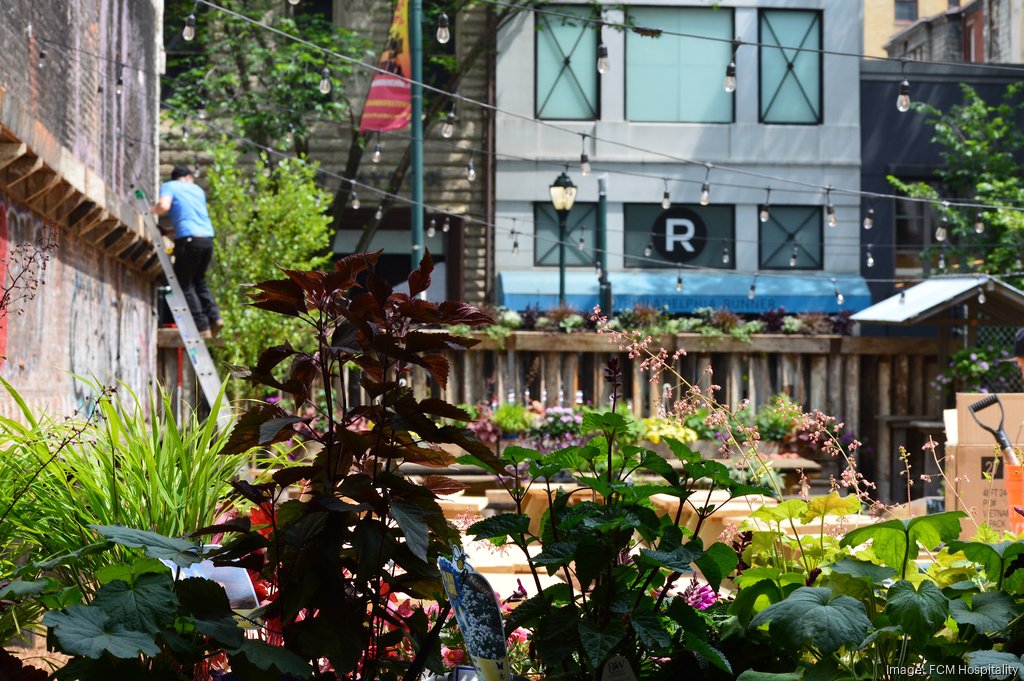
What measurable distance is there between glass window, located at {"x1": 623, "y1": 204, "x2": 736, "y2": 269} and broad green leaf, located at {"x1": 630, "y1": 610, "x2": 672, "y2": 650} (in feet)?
71.8

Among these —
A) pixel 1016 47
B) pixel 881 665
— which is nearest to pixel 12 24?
pixel 881 665

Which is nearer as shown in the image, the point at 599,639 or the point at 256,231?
the point at 599,639

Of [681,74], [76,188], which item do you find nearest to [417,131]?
[76,188]

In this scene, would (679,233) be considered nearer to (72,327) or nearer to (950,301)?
(950,301)

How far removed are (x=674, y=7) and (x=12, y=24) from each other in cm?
1950

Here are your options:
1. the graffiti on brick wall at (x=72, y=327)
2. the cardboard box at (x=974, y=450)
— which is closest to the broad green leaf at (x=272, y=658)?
the graffiti on brick wall at (x=72, y=327)

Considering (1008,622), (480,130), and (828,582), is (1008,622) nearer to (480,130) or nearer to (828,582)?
(828,582)

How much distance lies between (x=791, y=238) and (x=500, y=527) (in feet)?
73.9

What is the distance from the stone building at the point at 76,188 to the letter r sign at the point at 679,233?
13.0 m

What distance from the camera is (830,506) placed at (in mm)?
2662

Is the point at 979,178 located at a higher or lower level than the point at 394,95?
lower

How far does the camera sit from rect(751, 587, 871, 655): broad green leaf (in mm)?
2053

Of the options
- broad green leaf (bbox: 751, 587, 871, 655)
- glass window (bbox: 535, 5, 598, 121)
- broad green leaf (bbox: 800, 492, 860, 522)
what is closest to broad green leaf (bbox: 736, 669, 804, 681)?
broad green leaf (bbox: 751, 587, 871, 655)

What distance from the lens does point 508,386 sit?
517 inches
